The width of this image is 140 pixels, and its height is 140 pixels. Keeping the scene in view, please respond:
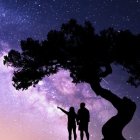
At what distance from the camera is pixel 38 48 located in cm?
2466

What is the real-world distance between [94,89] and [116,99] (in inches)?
71.1

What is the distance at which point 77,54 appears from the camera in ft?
76.8

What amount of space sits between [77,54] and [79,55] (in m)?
0.16

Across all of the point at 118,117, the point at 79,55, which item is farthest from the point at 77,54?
the point at 118,117

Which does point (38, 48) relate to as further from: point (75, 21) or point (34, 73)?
point (75, 21)

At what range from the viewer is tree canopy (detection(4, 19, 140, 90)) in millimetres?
23406

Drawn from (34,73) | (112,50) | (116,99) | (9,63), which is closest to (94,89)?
(116,99)

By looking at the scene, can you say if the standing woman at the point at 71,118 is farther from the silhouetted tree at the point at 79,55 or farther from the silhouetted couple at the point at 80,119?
the silhouetted tree at the point at 79,55

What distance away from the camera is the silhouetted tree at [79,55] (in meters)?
23.3

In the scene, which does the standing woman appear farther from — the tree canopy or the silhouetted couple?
the tree canopy

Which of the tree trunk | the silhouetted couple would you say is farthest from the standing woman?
the tree trunk

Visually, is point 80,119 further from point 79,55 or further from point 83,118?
point 79,55

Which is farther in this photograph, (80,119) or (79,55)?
(79,55)

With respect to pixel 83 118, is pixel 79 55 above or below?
above
